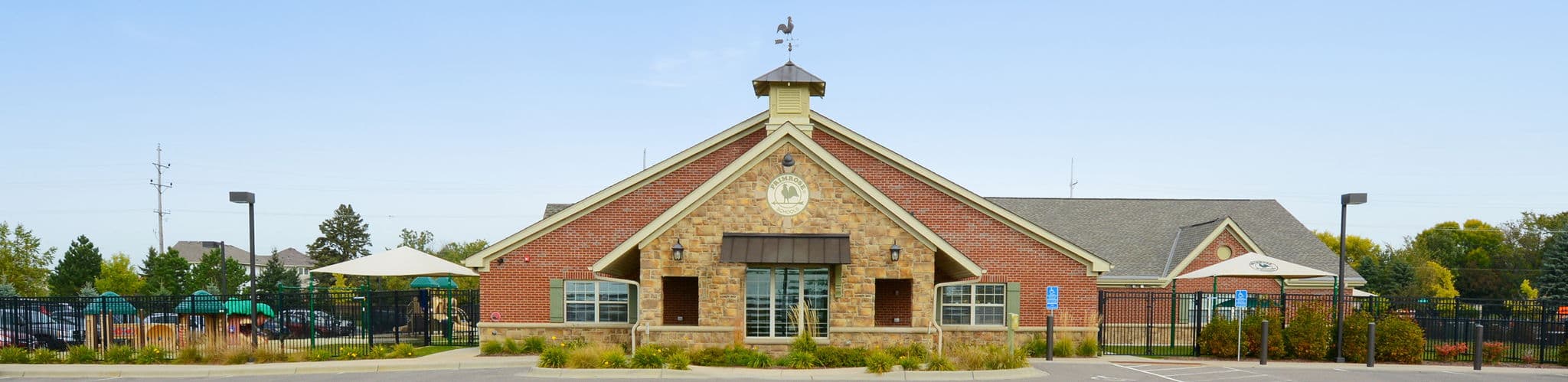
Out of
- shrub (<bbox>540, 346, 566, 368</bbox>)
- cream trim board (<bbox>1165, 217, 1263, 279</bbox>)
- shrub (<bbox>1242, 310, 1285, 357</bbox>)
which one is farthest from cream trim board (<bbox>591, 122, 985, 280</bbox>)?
cream trim board (<bbox>1165, 217, 1263, 279</bbox>)

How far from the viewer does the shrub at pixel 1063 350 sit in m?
19.0

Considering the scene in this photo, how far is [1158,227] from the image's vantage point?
104 ft

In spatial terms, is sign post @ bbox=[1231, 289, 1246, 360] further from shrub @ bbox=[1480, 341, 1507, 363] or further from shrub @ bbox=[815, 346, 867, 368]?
shrub @ bbox=[815, 346, 867, 368]

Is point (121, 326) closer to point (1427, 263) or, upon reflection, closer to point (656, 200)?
point (656, 200)

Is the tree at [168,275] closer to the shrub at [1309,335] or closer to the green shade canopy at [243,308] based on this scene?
the green shade canopy at [243,308]

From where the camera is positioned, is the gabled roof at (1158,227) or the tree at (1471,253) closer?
the gabled roof at (1158,227)

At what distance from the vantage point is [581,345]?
1769 cm

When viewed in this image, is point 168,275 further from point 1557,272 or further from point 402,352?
point 1557,272

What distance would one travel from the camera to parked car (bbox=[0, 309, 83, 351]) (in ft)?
61.3

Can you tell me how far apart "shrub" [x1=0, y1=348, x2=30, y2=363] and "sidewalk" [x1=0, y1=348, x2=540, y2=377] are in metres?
0.48

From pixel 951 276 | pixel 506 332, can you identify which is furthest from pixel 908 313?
pixel 506 332

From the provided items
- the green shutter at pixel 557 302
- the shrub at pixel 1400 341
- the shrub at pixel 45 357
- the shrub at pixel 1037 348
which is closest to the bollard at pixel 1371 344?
the shrub at pixel 1400 341

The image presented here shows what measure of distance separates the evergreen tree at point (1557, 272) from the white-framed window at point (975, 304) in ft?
113

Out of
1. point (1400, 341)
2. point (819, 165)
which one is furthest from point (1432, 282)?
point (819, 165)
